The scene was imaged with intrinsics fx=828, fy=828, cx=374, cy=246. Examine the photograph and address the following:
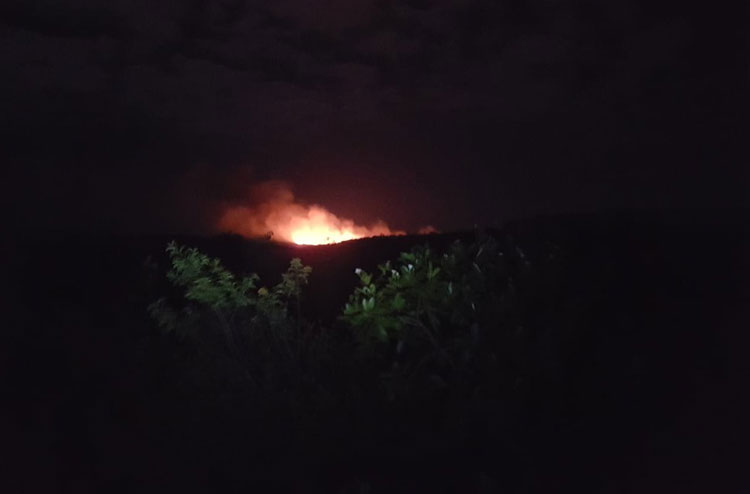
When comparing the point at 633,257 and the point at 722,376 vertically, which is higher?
the point at 633,257

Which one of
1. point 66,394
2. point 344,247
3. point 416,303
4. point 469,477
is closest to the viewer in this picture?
point 469,477

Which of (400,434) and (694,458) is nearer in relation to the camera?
(694,458)

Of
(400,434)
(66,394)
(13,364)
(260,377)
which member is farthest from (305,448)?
(13,364)

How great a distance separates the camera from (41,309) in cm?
927

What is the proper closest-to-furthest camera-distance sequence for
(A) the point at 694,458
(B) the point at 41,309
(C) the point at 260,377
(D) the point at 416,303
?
(A) the point at 694,458 < (D) the point at 416,303 < (C) the point at 260,377 < (B) the point at 41,309

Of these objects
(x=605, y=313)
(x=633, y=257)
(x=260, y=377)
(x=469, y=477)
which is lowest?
(x=469, y=477)

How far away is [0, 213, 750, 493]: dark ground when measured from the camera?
16.8ft

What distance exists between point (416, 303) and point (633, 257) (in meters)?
1.77

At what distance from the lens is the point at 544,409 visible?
5422 mm

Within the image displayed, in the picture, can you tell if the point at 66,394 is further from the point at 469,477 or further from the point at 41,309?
the point at 469,477

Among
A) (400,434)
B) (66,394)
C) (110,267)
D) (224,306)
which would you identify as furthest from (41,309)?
(400,434)

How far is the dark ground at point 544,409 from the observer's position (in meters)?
5.11

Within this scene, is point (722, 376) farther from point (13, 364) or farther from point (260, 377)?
point (13, 364)

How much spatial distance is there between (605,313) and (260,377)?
2.91 metres
